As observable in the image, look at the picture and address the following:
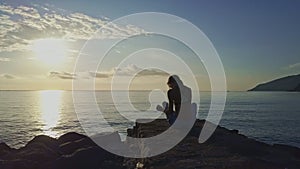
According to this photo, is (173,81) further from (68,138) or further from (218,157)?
(68,138)

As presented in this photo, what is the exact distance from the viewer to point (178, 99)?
1529 centimetres

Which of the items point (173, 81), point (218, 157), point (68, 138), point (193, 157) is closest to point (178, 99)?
point (173, 81)

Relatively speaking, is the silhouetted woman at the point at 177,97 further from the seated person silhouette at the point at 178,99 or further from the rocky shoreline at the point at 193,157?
the rocky shoreline at the point at 193,157

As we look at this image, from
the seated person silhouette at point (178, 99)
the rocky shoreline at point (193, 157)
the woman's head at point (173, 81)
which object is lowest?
the rocky shoreline at point (193, 157)

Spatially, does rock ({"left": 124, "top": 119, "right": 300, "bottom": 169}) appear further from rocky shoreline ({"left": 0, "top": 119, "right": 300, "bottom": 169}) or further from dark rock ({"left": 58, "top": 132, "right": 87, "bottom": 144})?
dark rock ({"left": 58, "top": 132, "right": 87, "bottom": 144})

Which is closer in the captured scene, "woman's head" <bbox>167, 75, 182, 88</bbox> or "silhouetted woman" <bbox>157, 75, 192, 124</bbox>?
"woman's head" <bbox>167, 75, 182, 88</bbox>

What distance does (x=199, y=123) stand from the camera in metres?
19.7

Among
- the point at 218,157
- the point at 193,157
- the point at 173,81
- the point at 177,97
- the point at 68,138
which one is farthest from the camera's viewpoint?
the point at 68,138

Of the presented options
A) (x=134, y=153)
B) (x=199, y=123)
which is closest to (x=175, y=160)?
(x=134, y=153)

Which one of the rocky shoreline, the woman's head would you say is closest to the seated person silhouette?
the woman's head

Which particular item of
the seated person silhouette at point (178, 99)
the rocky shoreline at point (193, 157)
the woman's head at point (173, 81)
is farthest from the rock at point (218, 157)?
the woman's head at point (173, 81)

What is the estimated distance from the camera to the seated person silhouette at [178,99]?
1502cm

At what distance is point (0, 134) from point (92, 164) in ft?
113

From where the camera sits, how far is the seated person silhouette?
49.3 feet
